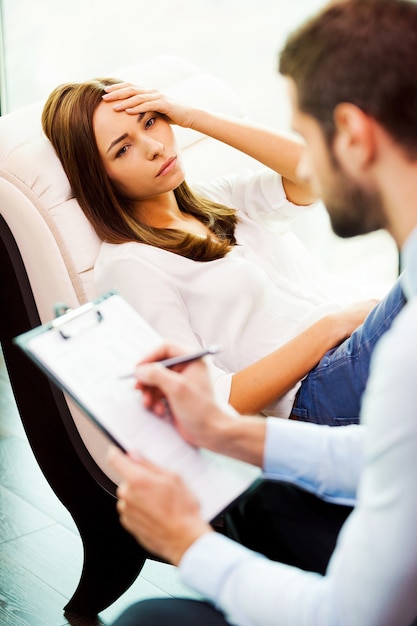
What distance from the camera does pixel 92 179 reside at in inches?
66.2

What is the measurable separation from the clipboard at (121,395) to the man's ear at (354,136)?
0.35 m

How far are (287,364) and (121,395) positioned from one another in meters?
0.58

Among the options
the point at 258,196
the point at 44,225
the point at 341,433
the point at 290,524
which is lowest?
the point at 290,524

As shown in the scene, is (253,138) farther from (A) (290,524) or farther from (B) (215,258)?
(A) (290,524)

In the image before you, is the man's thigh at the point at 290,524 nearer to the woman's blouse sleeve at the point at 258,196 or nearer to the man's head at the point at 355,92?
the man's head at the point at 355,92

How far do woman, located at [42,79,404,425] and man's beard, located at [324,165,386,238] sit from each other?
0.47 metres

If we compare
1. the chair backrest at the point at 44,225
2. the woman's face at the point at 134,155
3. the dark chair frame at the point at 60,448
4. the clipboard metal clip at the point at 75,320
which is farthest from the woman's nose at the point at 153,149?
the clipboard metal clip at the point at 75,320

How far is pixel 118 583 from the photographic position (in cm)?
171

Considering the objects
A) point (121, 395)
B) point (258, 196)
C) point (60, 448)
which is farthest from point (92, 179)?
point (121, 395)

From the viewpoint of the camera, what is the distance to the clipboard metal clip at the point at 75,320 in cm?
109

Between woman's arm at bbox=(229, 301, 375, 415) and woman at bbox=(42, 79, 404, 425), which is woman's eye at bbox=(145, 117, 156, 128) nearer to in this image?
woman at bbox=(42, 79, 404, 425)

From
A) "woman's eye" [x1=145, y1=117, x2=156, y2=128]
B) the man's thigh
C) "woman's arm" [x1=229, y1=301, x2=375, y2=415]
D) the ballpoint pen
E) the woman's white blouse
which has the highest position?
"woman's eye" [x1=145, y1=117, x2=156, y2=128]

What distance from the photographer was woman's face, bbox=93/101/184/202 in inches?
66.1

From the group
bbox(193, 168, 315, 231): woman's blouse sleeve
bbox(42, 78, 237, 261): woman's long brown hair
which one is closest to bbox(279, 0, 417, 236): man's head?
bbox(42, 78, 237, 261): woman's long brown hair
